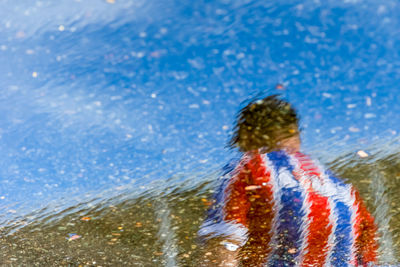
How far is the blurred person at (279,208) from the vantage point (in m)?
1.40

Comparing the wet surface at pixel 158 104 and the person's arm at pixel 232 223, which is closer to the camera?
the wet surface at pixel 158 104

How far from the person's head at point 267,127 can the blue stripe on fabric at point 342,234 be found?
0.27 meters

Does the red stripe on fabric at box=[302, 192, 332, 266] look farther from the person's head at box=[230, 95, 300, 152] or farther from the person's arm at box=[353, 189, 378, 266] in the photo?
the person's head at box=[230, 95, 300, 152]

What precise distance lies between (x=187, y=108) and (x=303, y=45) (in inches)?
15.5

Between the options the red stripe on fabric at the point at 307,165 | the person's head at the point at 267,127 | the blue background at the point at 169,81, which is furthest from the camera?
the red stripe on fabric at the point at 307,165

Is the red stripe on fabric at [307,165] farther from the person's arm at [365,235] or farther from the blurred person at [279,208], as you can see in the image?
the person's arm at [365,235]

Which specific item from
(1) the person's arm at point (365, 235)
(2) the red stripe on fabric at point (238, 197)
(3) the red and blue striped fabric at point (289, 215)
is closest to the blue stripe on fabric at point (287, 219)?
(3) the red and blue striped fabric at point (289, 215)

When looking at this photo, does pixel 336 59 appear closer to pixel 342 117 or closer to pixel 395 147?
pixel 342 117

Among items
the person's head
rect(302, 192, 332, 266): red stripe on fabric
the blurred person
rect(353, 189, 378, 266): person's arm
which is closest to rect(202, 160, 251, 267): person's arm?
the blurred person

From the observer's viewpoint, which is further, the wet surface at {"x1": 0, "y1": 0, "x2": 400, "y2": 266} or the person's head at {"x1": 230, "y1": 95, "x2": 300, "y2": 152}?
the person's head at {"x1": 230, "y1": 95, "x2": 300, "y2": 152}

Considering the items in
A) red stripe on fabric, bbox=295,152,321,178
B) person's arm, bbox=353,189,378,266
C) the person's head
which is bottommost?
person's arm, bbox=353,189,378,266

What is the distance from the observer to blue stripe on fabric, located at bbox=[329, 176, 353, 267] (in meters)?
1.59

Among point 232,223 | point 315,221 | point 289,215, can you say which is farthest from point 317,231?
point 232,223

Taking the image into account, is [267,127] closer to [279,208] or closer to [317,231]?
[279,208]
